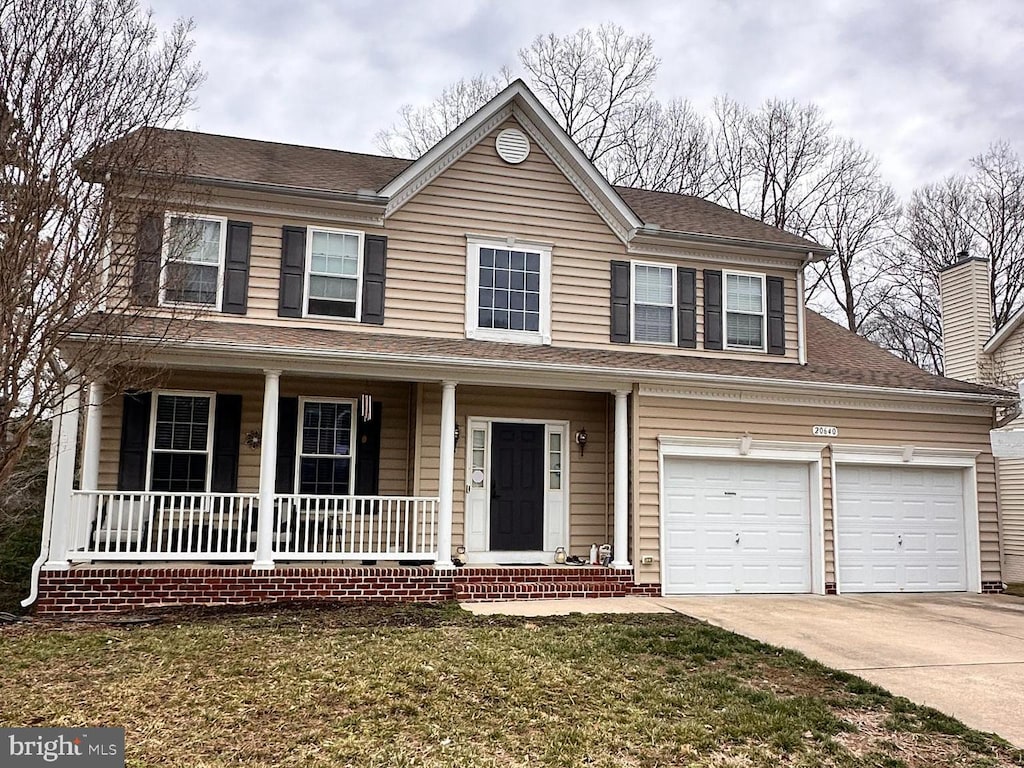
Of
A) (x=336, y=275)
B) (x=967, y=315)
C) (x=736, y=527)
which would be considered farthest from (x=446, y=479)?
(x=967, y=315)

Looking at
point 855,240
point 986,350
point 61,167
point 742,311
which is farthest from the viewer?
point 855,240

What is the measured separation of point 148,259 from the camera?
9.46m

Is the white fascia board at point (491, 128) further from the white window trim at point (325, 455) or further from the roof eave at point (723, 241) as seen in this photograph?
the white window trim at point (325, 455)

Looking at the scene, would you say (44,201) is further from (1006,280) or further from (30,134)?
(1006,280)

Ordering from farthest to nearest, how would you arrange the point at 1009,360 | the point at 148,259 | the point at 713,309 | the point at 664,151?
the point at 664,151
the point at 1009,360
the point at 713,309
the point at 148,259

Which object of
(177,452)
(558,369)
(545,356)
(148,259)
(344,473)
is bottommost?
(344,473)

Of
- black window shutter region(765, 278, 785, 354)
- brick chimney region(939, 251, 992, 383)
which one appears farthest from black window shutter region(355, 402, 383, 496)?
brick chimney region(939, 251, 992, 383)

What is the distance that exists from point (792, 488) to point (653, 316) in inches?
130

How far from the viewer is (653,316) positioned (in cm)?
1246

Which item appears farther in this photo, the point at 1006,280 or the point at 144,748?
the point at 1006,280

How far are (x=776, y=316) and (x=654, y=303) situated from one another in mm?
2108

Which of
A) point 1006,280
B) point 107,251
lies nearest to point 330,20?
point 107,251

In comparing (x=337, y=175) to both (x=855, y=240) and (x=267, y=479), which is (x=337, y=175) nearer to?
(x=267, y=479)

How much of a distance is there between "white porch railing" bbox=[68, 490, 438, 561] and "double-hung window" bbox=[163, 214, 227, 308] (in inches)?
104
